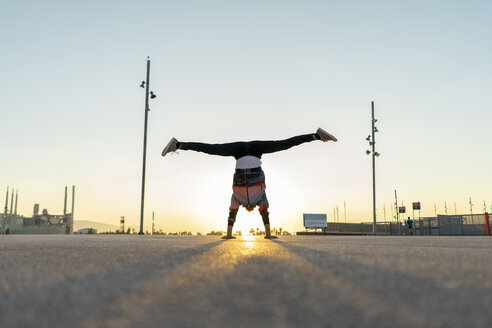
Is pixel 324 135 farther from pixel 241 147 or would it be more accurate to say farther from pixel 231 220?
pixel 231 220

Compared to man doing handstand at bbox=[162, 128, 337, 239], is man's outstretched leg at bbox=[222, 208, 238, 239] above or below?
below

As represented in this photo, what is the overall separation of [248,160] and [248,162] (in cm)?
3

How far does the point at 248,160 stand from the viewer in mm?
6355

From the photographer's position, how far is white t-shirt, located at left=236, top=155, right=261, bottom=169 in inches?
249

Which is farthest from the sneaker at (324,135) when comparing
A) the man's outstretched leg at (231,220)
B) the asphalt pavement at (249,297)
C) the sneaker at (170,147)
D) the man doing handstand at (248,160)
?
the asphalt pavement at (249,297)

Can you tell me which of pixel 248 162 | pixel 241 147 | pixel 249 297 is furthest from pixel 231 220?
pixel 249 297

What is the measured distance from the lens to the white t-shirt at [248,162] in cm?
634

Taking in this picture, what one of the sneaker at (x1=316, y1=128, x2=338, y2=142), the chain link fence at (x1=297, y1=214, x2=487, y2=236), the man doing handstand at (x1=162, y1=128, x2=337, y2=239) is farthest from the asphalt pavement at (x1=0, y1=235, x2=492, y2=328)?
the chain link fence at (x1=297, y1=214, x2=487, y2=236)

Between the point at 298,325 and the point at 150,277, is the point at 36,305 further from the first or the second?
the point at 298,325

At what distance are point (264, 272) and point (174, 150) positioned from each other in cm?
519

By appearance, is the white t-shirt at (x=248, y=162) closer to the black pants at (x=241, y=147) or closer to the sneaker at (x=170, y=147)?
the black pants at (x=241, y=147)

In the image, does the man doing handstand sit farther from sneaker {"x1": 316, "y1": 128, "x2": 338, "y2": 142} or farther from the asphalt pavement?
the asphalt pavement

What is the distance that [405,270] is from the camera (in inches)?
66.1

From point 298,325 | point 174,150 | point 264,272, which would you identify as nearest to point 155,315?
point 298,325
